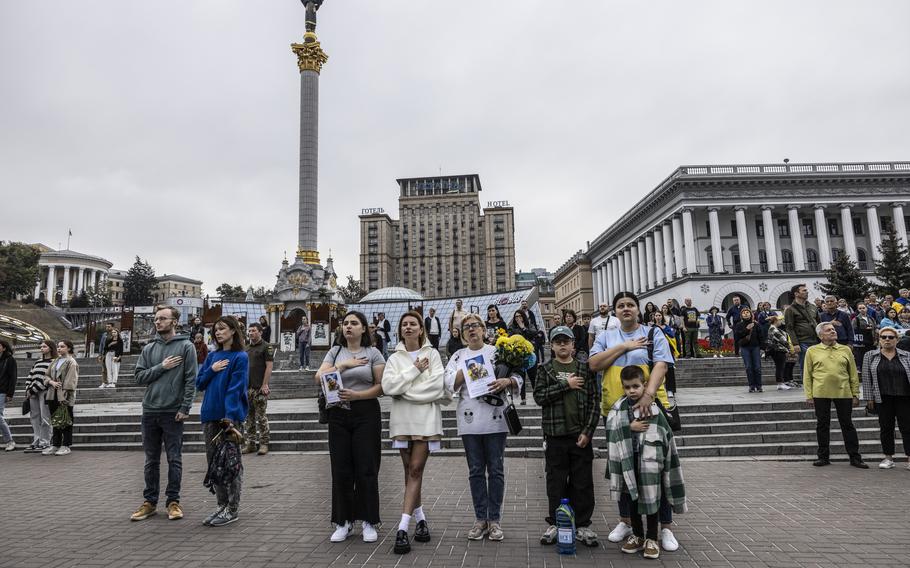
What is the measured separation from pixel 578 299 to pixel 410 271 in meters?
55.0

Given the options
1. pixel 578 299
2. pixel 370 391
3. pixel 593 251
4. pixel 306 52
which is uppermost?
pixel 306 52

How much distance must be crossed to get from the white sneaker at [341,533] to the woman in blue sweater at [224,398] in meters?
1.42

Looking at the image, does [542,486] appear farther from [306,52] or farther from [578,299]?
[578,299]

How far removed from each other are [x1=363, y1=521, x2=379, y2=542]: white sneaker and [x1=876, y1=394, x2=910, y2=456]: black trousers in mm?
7506

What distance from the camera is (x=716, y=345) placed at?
21.9m

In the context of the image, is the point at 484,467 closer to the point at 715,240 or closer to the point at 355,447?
the point at 355,447

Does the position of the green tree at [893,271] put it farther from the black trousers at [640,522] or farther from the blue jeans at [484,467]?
the blue jeans at [484,467]

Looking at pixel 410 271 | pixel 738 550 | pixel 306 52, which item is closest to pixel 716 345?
pixel 738 550

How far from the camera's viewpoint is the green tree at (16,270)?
2509 inches

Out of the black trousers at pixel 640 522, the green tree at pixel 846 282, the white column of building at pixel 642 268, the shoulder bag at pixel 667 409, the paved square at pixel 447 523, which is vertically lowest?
the paved square at pixel 447 523

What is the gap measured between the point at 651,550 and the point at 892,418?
5.88 meters

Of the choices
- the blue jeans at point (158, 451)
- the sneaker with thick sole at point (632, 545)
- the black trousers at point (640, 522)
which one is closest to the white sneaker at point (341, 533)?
the blue jeans at point (158, 451)

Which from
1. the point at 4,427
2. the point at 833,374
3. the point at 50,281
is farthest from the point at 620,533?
the point at 50,281

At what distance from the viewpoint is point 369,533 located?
15.9ft
